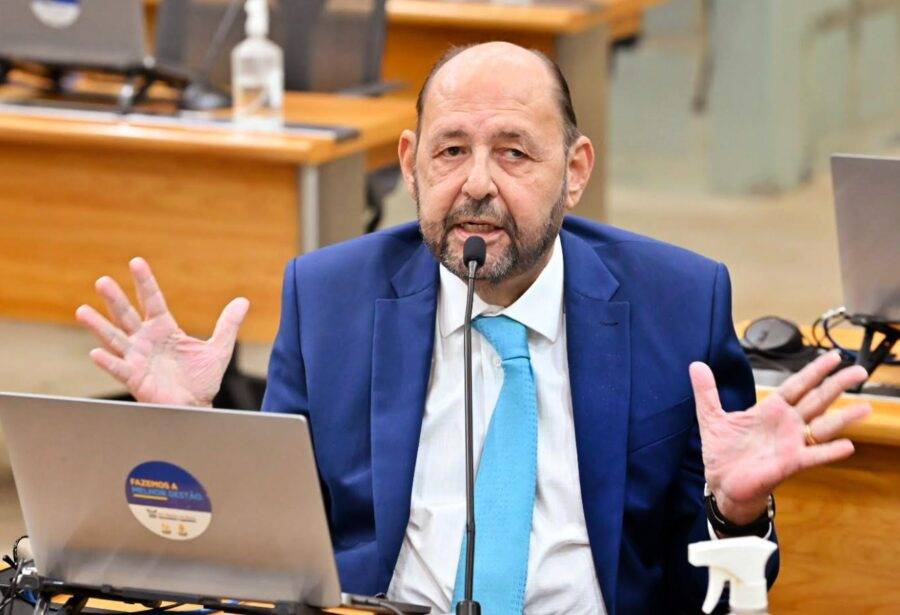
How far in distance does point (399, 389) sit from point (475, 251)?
0.84ft

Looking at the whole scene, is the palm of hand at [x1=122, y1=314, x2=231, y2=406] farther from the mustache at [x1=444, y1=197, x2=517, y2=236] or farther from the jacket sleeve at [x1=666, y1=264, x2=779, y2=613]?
the jacket sleeve at [x1=666, y1=264, x2=779, y2=613]

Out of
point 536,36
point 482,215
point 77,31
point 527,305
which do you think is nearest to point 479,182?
point 482,215

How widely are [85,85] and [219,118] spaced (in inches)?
25.5

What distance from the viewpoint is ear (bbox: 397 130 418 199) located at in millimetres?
2148

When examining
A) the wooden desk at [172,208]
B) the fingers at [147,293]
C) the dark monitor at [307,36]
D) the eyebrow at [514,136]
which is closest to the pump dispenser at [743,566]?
the eyebrow at [514,136]

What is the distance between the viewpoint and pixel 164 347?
2.02 metres

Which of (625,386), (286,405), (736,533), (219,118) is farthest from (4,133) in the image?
(736,533)

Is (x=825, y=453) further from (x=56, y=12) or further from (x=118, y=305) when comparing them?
Answer: (x=56, y=12)

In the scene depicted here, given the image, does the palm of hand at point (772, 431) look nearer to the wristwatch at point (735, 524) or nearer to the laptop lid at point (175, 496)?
the wristwatch at point (735, 524)

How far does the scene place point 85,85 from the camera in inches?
182

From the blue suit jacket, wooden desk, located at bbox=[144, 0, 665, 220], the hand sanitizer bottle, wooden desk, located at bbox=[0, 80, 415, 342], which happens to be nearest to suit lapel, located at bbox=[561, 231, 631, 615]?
the blue suit jacket

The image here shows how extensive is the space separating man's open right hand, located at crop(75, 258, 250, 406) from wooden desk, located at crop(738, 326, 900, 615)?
0.85 m

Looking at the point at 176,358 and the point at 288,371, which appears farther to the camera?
the point at 288,371

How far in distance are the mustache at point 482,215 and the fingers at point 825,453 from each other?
0.48 metres
